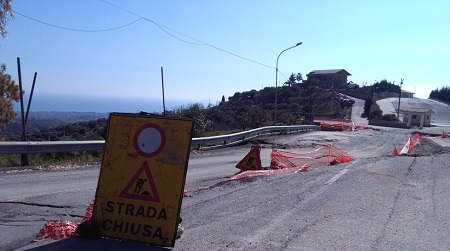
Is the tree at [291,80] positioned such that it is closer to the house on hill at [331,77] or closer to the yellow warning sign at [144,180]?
the house on hill at [331,77]

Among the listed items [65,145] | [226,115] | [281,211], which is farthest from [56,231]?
[226,115]

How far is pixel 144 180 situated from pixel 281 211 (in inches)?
101

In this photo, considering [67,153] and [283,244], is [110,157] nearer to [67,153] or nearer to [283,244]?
[283,244]

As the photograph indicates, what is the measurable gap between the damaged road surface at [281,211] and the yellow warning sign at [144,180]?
20cm

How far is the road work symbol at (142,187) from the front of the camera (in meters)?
5.23

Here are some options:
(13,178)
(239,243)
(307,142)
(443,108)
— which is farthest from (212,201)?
(443,108)

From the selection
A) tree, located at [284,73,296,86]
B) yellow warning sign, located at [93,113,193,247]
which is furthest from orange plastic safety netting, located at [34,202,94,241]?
tree, located at [284,73,296,86]

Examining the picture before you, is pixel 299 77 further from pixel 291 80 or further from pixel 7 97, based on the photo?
pixel 7 97

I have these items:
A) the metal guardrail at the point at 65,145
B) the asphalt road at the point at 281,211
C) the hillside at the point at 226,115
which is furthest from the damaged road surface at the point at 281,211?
the hillside at the point at 226,115

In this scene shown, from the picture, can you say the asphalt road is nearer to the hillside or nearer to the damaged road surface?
the damaged road surface

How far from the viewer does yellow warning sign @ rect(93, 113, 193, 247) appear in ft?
17.0

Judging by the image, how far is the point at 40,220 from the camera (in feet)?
21.4

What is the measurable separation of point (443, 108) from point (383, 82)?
142ft

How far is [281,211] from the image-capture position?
280 inches
